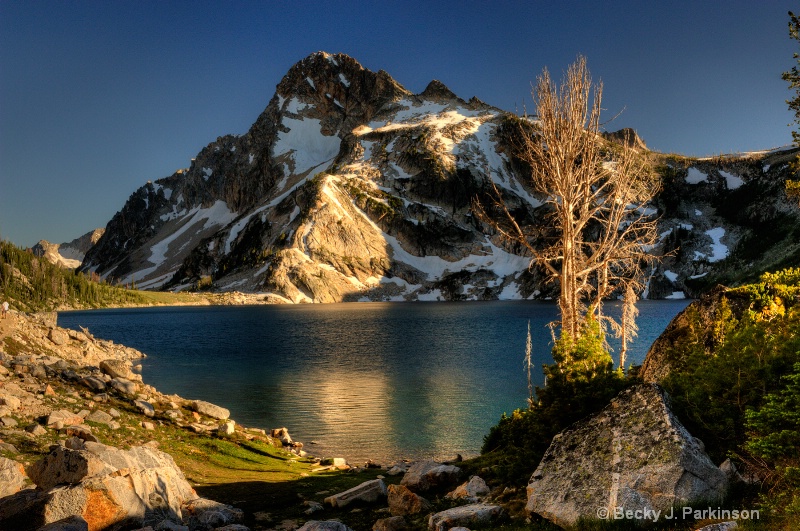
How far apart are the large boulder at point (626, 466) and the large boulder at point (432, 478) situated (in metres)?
6.73

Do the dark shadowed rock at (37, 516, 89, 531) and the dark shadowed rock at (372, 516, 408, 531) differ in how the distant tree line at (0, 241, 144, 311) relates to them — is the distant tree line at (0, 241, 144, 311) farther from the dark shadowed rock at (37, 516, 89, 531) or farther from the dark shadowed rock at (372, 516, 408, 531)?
the dark shadowed rock at (372, 516, 408, 531)

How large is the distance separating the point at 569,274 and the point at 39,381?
84.5 ft

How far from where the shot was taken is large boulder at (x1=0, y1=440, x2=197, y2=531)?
11406 mm

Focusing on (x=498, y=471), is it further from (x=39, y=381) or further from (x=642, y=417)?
(x=39, y=381)

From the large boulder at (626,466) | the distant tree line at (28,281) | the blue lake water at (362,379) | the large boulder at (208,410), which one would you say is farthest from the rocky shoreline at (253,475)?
the distant tree line at (28,281)

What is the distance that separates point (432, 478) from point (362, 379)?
132 feet

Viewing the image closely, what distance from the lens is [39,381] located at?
25.2m

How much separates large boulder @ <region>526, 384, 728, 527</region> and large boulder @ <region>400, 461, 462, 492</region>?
6.73 metres

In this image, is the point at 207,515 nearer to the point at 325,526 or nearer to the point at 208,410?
the point at 325,526

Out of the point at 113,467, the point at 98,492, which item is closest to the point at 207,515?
the point at 113,467

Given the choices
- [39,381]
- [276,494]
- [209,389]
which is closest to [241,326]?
[209,389]

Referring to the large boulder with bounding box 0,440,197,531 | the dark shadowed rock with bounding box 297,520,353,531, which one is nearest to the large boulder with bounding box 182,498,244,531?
the large boulder with bounding box 0,440,197,531

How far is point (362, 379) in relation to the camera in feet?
188

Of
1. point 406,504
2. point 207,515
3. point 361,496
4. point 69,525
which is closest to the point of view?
point 69,525
